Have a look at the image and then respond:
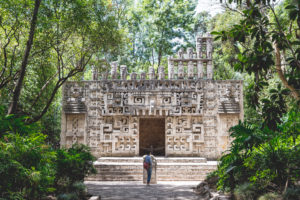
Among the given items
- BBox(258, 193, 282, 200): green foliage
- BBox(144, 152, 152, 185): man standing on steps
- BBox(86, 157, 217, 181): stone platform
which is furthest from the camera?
BBox(86, 157, 217, 181): stone platform

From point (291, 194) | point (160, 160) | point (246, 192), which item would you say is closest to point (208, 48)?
point (160, 160)

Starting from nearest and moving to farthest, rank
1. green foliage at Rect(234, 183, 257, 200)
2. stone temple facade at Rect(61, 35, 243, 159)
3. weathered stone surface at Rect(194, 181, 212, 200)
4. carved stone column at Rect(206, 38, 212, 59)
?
1. green foliage at Rect(234, 183, 257, 200)
2. weathered stone surface at Rect(194, 181, 212, 200)
3. stone temple facade at Rect(61, 35, 243, 159)
4. carved stone column at Rect(206, 38, 212, 59)

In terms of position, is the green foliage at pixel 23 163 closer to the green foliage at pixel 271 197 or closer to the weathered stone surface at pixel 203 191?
the weathered stone surface at pixel 203 191

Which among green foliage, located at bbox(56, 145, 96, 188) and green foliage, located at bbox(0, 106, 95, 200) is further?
green foliage, located at bbox(56, 145, 96, 188)

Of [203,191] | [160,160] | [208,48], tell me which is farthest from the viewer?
[208,48]

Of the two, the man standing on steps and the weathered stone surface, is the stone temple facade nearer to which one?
the man standing on steps

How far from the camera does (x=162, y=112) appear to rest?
48.1ft

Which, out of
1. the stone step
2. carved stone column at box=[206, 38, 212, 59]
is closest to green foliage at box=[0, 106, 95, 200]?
the stone step

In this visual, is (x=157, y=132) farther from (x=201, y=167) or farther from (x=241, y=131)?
(x=241, y=131)

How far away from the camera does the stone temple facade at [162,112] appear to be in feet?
47.8

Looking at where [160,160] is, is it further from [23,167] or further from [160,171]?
[23,167]

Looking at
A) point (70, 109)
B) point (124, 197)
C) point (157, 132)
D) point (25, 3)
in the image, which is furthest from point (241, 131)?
point (157, 132)

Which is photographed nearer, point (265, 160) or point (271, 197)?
point (271, 197)

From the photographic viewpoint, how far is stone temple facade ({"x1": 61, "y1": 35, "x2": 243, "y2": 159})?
14.6 m
